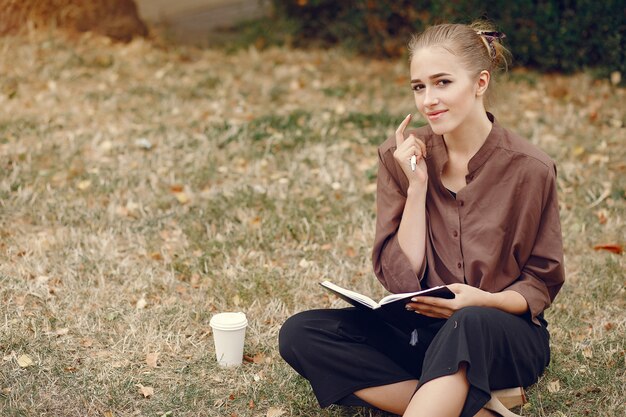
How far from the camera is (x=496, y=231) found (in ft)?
10.1

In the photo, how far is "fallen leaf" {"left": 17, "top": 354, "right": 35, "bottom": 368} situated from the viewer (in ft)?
11.4

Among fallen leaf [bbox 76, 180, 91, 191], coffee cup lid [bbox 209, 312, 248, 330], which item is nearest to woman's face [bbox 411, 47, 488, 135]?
coffee cup lid [bbox 209, 312, 248, 330]

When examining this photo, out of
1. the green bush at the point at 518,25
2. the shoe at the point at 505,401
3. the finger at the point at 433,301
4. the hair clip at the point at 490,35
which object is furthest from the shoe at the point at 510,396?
the green bush at the point at 518,25

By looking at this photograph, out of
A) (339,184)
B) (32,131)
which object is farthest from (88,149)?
(339,184)

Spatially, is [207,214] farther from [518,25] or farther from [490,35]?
[518,25]

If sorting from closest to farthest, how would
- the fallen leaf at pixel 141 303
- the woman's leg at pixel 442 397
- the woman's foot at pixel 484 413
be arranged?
the woman's leg at pixel 442 397 → the woman's foot at pixel 484 413 → the fallen leaf at pixel 141 303

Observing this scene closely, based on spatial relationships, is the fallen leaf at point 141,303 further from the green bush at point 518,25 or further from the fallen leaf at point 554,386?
the green bush at point 518,25

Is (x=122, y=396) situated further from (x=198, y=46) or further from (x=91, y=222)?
(x=198, y=46)

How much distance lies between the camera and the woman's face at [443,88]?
10.2 feet

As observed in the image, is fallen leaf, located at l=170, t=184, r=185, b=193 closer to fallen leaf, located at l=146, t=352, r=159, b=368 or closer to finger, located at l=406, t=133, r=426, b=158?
fallen leaf, located at l=146, t=352, r=159, b=368

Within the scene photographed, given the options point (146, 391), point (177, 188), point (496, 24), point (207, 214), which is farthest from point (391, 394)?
point (496, 24)

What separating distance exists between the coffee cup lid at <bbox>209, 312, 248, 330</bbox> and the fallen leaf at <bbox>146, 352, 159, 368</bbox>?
325mm

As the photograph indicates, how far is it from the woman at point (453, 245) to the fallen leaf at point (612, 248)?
5.47ft

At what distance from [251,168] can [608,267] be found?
2383mm
